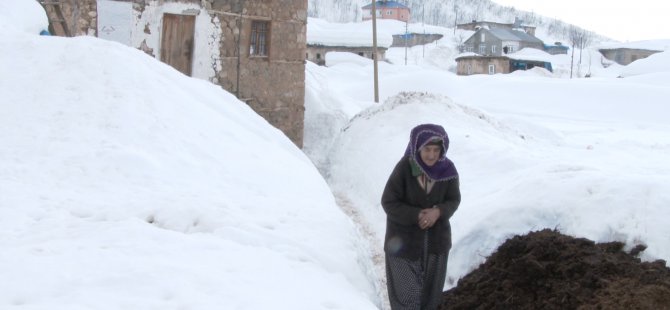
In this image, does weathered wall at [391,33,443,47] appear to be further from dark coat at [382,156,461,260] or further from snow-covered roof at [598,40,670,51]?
dark coat at [382,156,461,260]

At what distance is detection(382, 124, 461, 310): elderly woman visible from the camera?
14.8ft

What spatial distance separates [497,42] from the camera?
65.4 m

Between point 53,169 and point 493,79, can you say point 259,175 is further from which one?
point 493,79

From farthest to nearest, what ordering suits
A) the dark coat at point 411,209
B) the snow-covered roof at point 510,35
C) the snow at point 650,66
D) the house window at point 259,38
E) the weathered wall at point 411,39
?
the weathered wall at point 411,39
the snow-covered roof at point 510,35
the snow at point 650,66
the house window at point 259,38
the dark coat at point 411,209

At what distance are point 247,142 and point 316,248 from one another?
9.61 feet

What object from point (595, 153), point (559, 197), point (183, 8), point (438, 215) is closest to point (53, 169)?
point (438, 215)

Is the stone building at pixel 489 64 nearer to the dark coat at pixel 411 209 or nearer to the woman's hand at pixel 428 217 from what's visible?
the dark coat at pixel 411 209

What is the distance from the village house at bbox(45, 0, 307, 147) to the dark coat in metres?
8.64

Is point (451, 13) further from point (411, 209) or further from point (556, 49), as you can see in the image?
point (411, 209)

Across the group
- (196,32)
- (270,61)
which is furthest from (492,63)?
(196,32)

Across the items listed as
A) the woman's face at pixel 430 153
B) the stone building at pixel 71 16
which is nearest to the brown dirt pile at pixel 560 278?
the woman's face at pixel 430 153

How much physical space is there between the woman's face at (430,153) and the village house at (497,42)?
6218 cm

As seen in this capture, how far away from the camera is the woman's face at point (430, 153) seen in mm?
4465

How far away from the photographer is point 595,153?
11000 mm
